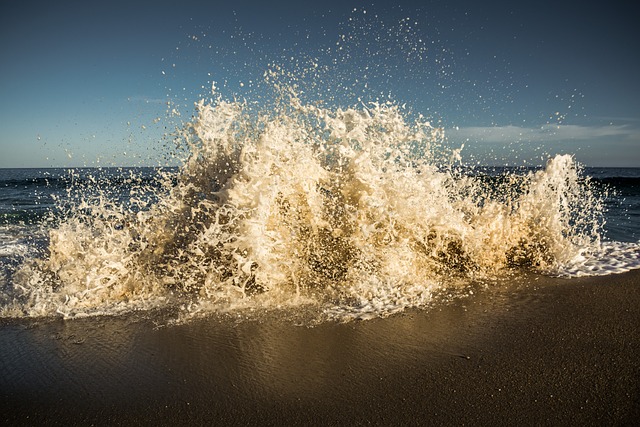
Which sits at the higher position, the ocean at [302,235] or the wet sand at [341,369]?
the ocean at [302,235]

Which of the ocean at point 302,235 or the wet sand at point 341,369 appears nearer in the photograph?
the wet sand at point 341,369

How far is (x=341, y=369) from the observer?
253 centimetres

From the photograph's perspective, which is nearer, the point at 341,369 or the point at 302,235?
the point at 341,369

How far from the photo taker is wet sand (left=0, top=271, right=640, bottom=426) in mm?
2098

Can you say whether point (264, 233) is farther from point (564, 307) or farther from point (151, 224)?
point (564, 307)

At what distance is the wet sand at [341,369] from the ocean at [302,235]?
47cm

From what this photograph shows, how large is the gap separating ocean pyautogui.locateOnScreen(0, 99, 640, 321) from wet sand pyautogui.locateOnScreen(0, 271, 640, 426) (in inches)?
18.7

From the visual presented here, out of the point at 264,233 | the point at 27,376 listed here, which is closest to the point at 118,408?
the point at 27,376

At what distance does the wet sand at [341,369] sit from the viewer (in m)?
2.10

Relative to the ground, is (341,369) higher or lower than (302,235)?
lower

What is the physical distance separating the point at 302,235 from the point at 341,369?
83.4 inches

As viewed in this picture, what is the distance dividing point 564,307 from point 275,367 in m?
2.53

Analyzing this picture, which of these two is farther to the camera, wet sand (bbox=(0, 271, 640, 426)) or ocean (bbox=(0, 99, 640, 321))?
ocean (bbox=(0, 99, 640, 321))

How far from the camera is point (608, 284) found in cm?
407
